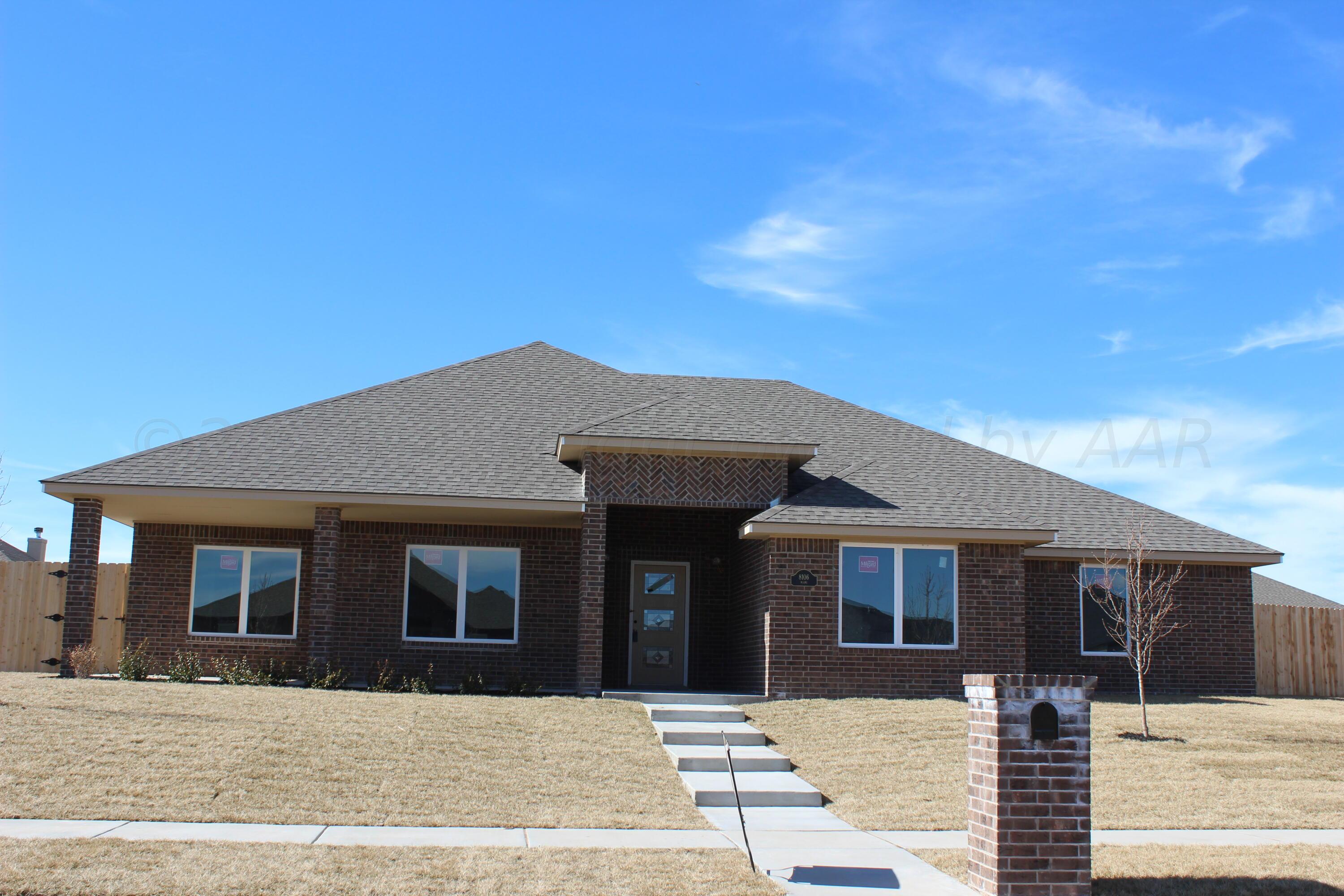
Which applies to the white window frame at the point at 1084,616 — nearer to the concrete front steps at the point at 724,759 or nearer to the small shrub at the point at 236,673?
the concrete front steps at the point at 724,759

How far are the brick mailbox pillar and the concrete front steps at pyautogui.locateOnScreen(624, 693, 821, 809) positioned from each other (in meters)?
2.52

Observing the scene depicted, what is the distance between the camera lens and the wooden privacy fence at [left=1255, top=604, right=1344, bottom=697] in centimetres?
2044

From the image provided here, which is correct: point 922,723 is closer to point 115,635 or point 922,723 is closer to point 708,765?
point 708,765

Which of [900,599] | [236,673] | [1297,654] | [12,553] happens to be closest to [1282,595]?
[1297,654]

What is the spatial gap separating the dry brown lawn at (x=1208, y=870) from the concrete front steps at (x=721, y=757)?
250 cm

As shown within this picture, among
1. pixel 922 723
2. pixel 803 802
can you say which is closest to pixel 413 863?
pixel 803 802

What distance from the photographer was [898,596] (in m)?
16.5

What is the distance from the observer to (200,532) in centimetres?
1892

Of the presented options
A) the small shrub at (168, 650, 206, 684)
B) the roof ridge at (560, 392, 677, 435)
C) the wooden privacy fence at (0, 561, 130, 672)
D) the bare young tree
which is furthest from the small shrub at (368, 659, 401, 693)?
the bare young tree

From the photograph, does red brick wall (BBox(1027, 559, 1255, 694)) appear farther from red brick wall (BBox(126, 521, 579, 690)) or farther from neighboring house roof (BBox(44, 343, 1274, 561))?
red brick wall (BBox(126, 521, 579, 690))

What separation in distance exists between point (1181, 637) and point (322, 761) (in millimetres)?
14144

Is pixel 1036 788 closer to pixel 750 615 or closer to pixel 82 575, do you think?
pixel 750 615

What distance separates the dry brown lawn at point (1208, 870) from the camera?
7449 mm

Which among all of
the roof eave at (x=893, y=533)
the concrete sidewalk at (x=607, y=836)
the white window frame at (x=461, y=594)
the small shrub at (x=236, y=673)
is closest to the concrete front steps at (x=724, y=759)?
the concrete sidewalk at (x=607, y=836)
